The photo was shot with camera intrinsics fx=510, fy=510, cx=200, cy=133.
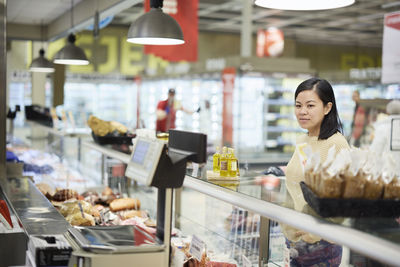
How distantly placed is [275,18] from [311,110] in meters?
12.3

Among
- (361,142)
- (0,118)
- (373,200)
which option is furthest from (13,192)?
(361,142)

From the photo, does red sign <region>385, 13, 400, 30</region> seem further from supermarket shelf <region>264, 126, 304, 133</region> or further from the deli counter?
supermarket shelf <region>264, 126, 304, 133</region>

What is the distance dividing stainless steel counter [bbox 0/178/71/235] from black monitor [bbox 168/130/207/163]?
28.5 inches

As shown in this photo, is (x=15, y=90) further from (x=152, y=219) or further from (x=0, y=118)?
(x=152, y=219)

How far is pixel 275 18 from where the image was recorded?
1461 cm

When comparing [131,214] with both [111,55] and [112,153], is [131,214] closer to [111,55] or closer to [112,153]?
[112,153]

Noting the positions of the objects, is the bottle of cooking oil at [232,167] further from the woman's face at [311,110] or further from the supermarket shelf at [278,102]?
the supermarket shelf at [278,102]

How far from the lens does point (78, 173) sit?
5656 mm

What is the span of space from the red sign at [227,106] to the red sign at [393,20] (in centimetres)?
537

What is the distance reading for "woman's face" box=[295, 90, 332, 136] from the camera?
2.83 meters

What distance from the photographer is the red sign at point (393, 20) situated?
18.5 ft

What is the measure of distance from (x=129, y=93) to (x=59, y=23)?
6.53 meters

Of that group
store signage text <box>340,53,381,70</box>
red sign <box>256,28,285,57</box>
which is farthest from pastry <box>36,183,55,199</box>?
store signage text <box>340,53,381,70</box>

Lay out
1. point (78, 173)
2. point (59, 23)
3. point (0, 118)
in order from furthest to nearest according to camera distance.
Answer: point (59, 23) → point (78, 173) → point (0, 118)
